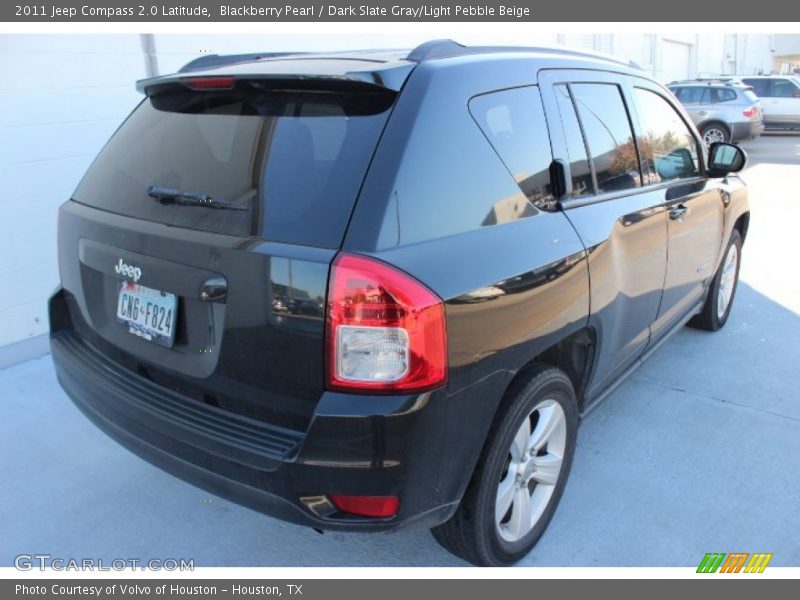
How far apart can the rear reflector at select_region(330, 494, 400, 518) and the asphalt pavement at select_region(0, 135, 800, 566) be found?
0.73 meters

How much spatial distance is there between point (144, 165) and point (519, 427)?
167 cm

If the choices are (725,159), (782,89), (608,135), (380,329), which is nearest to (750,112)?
(782,89)

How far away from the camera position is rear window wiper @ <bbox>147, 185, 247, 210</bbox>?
210 centimetres

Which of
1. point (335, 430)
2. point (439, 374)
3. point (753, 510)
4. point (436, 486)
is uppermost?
point (439, 374)

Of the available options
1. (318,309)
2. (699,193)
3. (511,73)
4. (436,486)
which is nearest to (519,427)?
(436,486)

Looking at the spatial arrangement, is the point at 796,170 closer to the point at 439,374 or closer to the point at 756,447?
the point at 756,447

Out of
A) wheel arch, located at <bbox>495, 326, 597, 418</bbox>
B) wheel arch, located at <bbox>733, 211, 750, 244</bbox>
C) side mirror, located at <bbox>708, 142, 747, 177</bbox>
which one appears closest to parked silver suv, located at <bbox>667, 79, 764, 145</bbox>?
wheel arch, located at <bbox>733, 211, 750, 244</bbox>

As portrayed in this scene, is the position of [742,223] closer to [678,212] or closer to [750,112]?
[678,212]

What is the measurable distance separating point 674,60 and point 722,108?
16.4 ft

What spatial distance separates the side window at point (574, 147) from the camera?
2711mm

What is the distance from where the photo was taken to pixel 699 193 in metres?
3.89

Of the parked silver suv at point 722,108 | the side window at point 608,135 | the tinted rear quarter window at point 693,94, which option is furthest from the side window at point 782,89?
the side window at point 608,135

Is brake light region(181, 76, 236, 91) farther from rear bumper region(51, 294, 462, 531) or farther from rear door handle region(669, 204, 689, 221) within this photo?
rear door handle region(669, 204, 689, 221)
